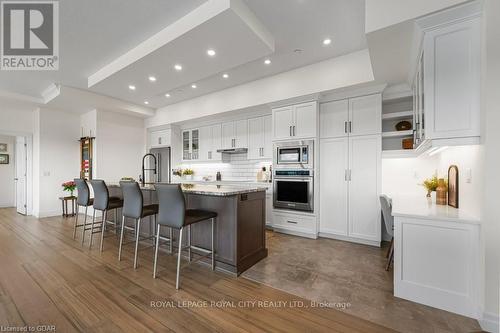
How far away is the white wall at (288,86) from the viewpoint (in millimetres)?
3299

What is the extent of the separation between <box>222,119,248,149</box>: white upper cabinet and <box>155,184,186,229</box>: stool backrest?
287 centimetres

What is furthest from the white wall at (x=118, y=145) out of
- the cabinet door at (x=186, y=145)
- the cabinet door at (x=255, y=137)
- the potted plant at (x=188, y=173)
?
the cabinet door at (x=255, y=137)

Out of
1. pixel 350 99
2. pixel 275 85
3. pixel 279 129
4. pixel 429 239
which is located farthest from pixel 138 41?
pixel 429 239

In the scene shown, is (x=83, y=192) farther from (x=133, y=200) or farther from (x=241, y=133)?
(x=241, y=133)

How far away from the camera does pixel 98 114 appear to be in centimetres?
552

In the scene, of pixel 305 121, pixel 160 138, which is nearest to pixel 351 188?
pixel 305 121

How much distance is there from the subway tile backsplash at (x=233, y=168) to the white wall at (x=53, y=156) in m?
3.47

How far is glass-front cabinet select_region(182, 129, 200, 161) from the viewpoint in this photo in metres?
5.87

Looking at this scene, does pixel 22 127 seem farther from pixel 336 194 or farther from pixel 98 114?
pixel 336 194

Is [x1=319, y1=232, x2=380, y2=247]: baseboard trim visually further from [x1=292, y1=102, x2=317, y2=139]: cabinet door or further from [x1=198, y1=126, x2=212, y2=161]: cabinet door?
[x1=198, y1=126, x2=212, y2=161]: cabinet door

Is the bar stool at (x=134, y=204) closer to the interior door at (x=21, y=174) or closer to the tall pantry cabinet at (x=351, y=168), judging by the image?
the tall pantry cabinet at (x=351, y=168)

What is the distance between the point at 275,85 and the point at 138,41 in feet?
7.65

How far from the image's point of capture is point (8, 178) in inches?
277

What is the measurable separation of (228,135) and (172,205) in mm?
3216
